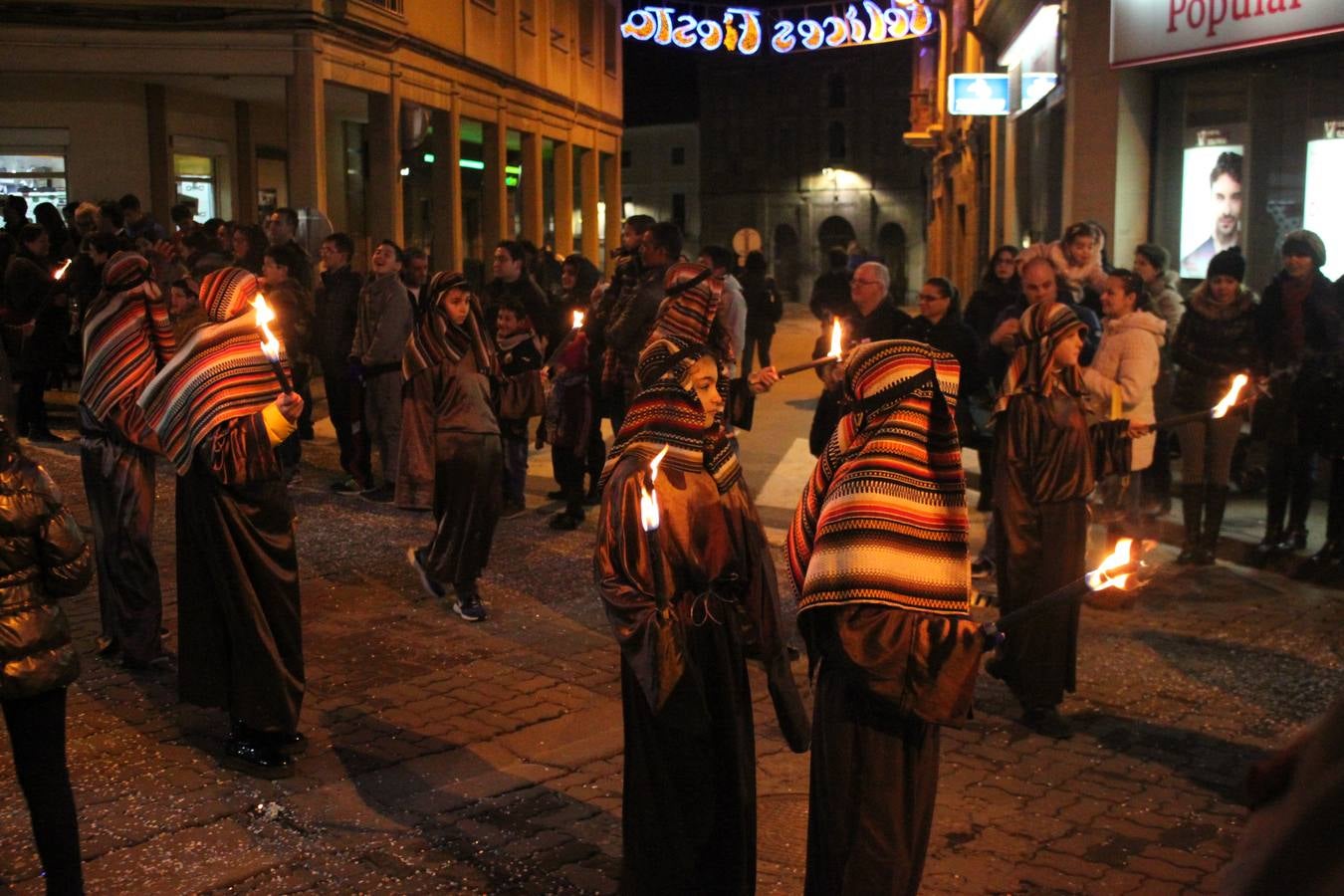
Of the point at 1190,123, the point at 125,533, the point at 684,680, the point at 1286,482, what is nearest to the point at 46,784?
the point at 684,680

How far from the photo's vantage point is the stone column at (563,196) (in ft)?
117

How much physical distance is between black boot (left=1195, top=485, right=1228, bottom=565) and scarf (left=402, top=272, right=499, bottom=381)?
4831 millimetres

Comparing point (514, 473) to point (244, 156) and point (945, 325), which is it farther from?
point (244, 156)

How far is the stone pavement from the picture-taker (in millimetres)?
5000

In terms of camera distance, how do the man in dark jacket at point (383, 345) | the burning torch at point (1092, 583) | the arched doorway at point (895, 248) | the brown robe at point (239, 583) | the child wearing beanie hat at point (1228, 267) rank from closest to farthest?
the burning torch at point (1092, 583)
the brown robe at point (239, 583)
the child wearing beanie hat at point (1228, 267)
the man in dark jacket at point (383, 345)
the arched doorway at point (895, 248)

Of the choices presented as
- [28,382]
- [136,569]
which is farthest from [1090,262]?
[28,382]

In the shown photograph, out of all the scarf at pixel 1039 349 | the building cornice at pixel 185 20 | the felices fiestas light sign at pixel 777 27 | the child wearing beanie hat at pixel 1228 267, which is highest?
the felices fiestas light sign at pixel 777 27

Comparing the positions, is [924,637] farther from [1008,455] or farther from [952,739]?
[1008,455]

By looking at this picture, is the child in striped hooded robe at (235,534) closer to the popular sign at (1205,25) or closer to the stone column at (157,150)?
the popular sign at (1205,25)

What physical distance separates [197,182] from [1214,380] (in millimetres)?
16789

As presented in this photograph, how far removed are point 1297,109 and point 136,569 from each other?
10.4 m

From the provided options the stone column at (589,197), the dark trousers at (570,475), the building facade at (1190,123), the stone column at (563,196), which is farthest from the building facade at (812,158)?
the dark trousers at (570,475)

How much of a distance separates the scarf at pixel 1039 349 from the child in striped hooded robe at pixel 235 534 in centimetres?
329

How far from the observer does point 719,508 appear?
4469mm
